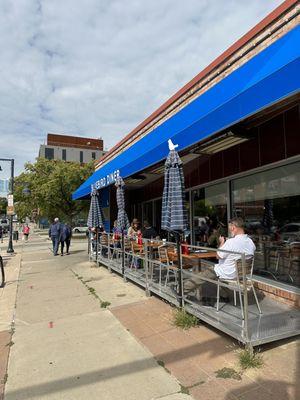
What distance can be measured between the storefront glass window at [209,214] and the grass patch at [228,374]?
453 cm

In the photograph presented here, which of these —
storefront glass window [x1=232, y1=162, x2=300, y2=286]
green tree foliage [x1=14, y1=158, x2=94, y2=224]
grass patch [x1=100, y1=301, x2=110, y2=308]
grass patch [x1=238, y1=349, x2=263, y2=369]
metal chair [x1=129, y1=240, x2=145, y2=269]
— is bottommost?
grass patch [x1=100, y1=301, x2=110, y2=308]

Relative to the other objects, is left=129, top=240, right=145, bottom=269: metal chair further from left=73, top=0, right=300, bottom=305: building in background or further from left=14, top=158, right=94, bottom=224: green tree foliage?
left=14, top=158, right=94, bottom=224: green tree foliage

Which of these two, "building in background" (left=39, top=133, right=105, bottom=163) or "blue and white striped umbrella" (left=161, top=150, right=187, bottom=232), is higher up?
"building in background" (left=39, top=133, right=105, bottom=163)

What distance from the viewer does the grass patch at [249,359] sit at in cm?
387

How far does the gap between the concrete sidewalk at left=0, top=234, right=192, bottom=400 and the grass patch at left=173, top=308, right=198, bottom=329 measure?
0.72 m

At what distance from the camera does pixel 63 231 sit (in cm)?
1672

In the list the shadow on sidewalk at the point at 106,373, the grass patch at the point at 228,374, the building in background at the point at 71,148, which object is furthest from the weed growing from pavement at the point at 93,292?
the building in background at the point at 71,148

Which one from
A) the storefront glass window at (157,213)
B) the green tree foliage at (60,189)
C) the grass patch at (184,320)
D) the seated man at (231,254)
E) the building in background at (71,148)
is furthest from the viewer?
the building in background at (71,148)

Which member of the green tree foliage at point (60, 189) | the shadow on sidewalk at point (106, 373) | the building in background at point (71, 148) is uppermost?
the building in background at point (71, 148)

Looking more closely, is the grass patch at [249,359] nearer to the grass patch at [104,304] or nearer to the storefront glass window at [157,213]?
the grass patch at [104,304]

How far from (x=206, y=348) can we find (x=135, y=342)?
1.02 m

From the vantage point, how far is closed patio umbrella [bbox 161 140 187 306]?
5.61 m

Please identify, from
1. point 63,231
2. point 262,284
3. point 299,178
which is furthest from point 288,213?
point 63,231

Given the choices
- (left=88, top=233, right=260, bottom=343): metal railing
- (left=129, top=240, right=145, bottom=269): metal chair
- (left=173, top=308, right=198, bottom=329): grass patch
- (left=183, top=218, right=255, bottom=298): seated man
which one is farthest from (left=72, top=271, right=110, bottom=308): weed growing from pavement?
(left=183, top=218, right=255, bottom=298): seated man
